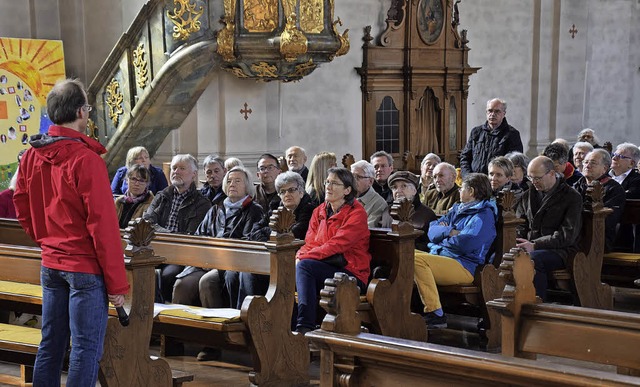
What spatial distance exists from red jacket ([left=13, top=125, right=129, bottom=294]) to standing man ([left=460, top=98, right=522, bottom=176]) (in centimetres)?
609

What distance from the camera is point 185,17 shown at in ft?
33.8

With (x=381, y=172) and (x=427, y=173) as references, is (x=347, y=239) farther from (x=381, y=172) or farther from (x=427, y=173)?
(x=427, y=173)

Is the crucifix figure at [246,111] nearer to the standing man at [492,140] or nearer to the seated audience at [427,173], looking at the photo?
the standing man at [492,140]

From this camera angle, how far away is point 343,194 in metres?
6.37

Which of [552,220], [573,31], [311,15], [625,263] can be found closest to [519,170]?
[552,220]

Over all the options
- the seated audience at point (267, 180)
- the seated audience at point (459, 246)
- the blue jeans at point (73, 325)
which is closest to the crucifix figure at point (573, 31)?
the seated audience at point (267, 180)

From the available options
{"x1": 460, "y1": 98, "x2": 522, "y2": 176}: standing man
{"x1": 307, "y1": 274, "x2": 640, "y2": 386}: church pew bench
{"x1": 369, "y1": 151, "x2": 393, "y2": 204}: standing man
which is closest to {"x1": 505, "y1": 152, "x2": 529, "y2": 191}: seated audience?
{"x1": 369, "y1": 151, "x2": 393, "y2": 204}: standing man

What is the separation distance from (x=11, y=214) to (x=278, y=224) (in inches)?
119

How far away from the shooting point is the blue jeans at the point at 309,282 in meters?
6.14

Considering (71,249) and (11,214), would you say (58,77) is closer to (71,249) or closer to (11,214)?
(11,214)

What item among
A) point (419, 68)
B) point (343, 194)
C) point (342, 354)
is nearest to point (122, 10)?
point (419, 68)

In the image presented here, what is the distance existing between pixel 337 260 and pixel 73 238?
225 cm

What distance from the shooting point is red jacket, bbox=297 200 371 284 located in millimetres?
6223

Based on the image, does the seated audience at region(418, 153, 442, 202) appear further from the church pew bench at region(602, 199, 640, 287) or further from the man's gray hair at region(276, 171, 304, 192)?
the man's gray hair at region(276, 171, 304, 192)
